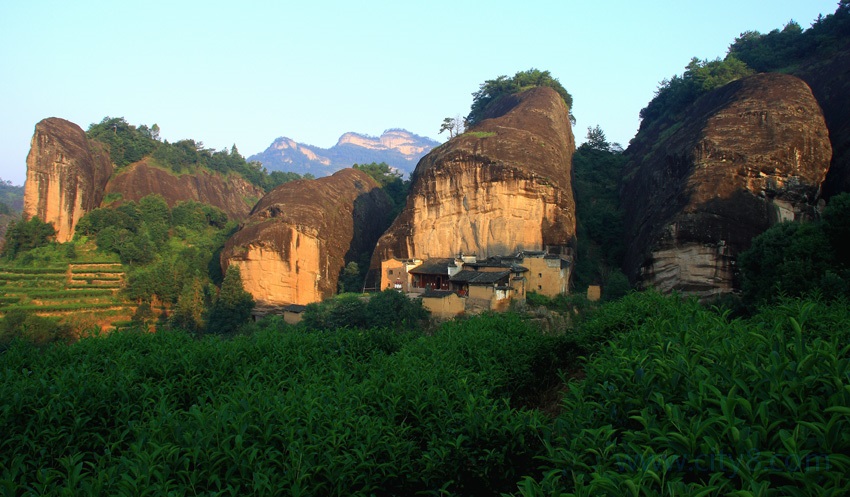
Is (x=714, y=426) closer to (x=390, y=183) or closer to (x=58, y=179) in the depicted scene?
(x=390, y=183)

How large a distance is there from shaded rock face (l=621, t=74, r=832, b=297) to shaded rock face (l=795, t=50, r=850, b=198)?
25.6 inches

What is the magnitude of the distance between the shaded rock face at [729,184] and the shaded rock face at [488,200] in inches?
172

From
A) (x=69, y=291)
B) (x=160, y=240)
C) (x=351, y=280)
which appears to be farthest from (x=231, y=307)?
(x=160, y=240)

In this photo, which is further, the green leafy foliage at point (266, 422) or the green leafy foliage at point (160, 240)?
the green leafy foliage at point (160, 240)

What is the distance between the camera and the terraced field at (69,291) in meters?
27.1

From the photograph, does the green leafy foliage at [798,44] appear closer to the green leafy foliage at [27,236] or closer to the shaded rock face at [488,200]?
the shaded rock face at [488,200]

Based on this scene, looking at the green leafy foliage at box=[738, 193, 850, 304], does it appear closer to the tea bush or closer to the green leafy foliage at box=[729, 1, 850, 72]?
the tea bush

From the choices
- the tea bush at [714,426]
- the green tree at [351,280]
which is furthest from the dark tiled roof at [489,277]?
the tea bush at [714,426]

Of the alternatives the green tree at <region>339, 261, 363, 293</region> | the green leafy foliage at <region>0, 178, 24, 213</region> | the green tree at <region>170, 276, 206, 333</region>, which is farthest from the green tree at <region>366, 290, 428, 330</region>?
the green leafy foliage at <region>0, 178, 24, 213</region>

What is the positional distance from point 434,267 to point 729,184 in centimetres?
1274

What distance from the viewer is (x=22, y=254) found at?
33.6m

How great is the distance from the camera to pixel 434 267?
2472 cm

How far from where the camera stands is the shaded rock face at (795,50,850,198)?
70.4 feet

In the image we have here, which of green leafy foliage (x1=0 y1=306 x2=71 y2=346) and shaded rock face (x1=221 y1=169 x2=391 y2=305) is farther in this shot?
shaded rock face (x1=221 y1=169 x2=391 y2=305)
